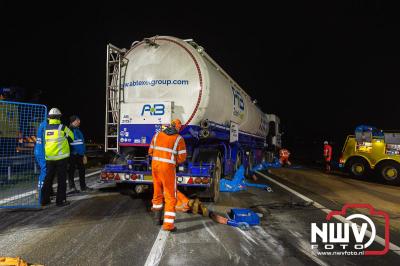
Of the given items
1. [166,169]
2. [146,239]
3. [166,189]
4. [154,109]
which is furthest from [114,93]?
[146,239]

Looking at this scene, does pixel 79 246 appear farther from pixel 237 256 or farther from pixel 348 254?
pixel 348 254

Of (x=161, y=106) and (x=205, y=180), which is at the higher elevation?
(x=161, y=106)

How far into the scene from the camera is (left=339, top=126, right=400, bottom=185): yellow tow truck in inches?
523

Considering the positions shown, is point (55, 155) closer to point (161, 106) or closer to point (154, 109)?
point (154, 109)

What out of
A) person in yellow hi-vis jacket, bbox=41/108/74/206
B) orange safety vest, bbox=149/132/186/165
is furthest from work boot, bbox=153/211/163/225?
person in yellow hi-vis jacket, bbox=41/108/74/206

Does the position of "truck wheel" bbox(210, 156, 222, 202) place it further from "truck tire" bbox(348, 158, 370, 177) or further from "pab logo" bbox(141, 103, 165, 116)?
"truck tire" bbox(348, 158, 370, 177)

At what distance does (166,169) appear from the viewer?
16.9ft

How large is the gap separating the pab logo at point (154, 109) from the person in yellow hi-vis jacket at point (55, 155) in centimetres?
170

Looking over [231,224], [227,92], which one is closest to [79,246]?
[231,224]

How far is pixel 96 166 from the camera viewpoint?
49.0 ft

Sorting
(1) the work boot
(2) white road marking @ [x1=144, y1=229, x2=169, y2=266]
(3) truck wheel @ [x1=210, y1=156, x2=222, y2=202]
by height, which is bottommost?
(2) white road marking @ [x1=144, y1=229, x2=169, y2=266]

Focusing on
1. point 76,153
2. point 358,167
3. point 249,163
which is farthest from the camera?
point 358,167

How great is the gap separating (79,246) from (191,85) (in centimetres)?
408

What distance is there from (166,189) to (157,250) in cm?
109
